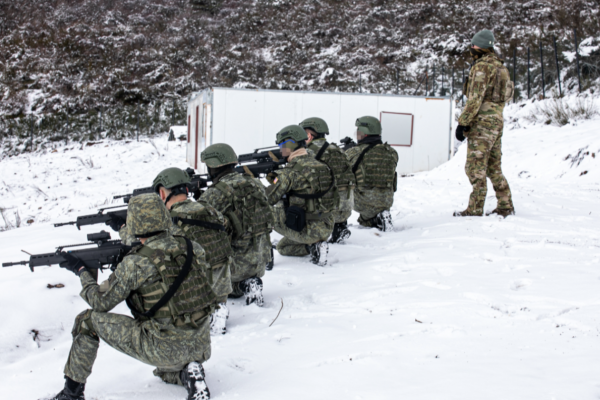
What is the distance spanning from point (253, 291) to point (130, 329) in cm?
168

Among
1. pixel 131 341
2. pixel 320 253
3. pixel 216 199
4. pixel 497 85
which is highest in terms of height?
pixel 497 85

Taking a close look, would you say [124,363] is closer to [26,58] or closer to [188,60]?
[188,60]

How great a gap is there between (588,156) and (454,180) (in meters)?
2.58

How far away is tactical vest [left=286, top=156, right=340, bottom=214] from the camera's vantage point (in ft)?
18.2

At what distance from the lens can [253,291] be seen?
14.3ft

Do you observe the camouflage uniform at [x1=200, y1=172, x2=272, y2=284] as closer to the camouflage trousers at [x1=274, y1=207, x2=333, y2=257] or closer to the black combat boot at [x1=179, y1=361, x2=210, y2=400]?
the camouflage trousers at [x1=274, y1=207, x2=333, y2=257]

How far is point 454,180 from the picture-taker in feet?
35.6

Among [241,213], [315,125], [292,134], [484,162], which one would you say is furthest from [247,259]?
[484,162]

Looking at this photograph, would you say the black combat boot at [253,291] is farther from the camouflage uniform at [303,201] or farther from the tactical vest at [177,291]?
the tactical vest at [177,291]

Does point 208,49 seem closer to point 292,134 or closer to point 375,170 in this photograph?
point 375,170

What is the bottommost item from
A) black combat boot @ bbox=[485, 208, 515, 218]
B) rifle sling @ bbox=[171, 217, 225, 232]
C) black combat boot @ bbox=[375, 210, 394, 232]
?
black combat boot @ bbox=[375, 210, 394, 232]

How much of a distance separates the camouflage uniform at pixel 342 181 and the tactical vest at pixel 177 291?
11.0 ft

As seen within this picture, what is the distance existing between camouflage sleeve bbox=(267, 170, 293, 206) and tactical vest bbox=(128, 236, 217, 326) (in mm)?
2682

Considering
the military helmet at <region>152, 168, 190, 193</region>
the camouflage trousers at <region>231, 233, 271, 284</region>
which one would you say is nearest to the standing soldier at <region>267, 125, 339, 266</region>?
the camouflage trousers at <region>231, 233, 271, 284</region>
